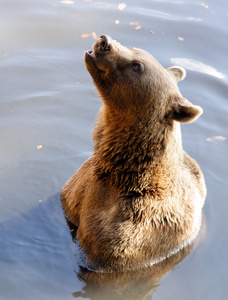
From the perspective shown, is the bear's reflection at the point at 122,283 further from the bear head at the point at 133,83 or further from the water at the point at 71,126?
the bear head at the point at 133,83

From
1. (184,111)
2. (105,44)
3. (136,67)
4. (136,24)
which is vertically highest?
(105,44)

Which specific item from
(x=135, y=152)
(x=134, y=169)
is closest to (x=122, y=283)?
(x=134, y=169)

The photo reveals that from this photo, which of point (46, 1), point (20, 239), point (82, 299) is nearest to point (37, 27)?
point (46, 1)

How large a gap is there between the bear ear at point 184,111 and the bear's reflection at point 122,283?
1966 mm

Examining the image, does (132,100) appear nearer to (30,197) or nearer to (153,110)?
(153,110)

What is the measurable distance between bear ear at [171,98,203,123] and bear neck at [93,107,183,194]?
0.18 m

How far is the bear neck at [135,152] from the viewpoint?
575 centimetres

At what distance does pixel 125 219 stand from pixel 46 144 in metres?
2.88

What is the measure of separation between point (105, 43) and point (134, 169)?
4.59 ft

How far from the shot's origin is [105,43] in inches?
219

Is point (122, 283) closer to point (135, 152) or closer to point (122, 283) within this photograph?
point (122, 283)

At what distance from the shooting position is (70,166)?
812 cm

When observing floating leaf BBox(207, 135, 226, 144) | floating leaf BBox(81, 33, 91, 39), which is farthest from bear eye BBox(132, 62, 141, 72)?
floating leaf BBox(81, 33, 91, 39)

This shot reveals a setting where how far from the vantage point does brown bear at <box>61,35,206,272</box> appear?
569 centimetres
